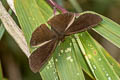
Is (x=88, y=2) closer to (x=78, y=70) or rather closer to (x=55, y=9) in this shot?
(x=55, y=9)

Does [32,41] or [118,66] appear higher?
[32,41]

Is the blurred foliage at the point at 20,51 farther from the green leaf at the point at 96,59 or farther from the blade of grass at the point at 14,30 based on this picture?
the green leaf at the point at 96,59

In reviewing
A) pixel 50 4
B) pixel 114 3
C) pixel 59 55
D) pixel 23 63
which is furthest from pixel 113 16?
pixel 59 55

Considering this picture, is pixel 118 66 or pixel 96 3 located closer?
pixel 118 66

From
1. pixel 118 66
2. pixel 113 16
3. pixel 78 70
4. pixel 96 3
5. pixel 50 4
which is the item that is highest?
pixel 50 4

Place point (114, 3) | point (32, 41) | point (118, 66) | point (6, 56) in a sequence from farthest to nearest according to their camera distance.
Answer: point (114, 3) → point (6, 56) → point (118, 66) → point (32, 41)

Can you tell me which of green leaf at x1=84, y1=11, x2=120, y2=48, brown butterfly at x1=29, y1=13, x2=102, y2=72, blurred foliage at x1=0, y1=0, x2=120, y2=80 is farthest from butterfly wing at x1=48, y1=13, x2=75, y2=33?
blurred foliage at x1=0, y1=0, x2=120, y2=80

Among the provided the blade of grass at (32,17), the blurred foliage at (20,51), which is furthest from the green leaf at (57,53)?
the blurred foliage at (20,51)

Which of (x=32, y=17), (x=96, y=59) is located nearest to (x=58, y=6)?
(x=32, y=17)
